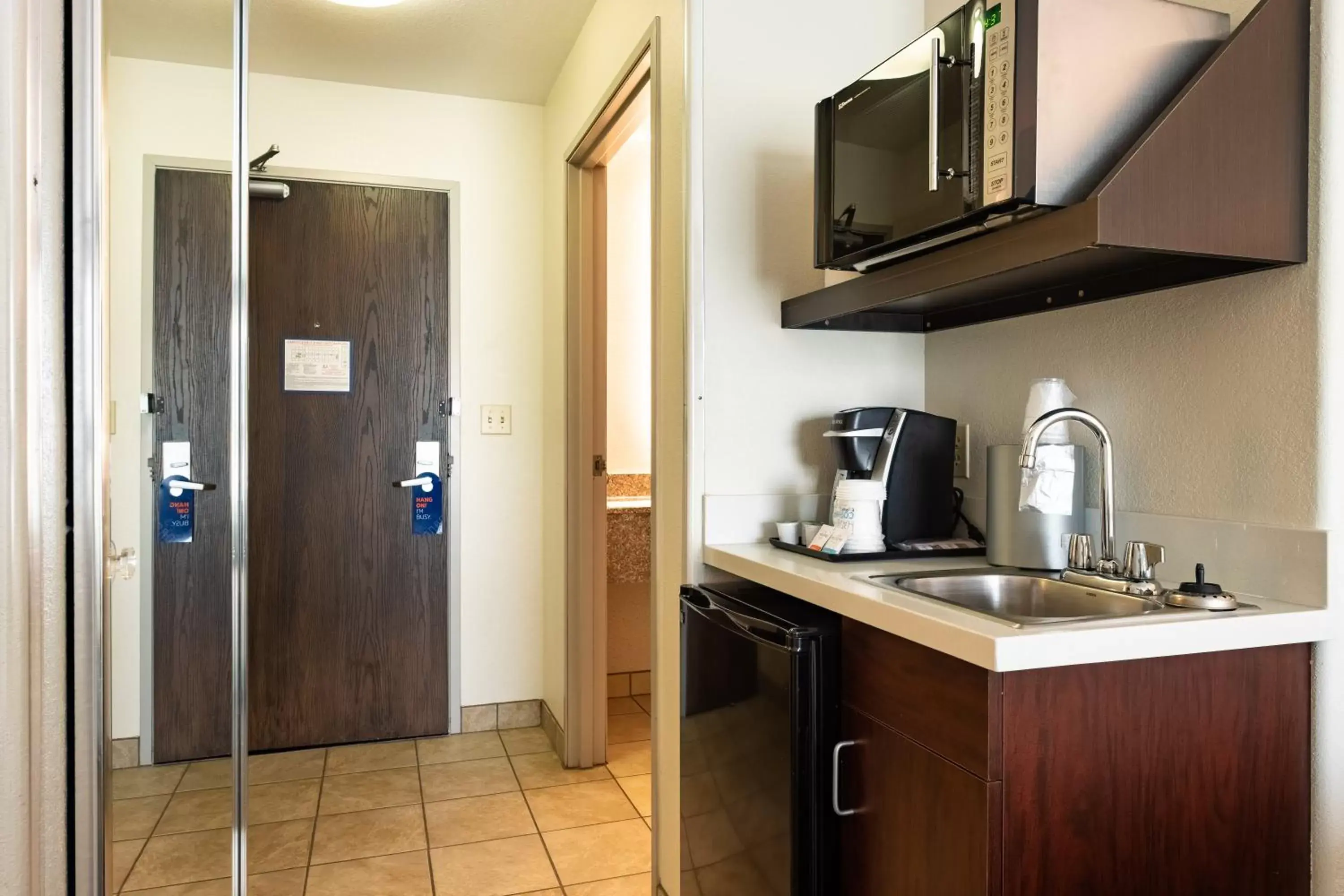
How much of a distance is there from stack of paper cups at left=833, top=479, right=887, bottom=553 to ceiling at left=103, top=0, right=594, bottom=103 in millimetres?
1838

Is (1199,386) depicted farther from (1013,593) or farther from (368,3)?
(368,3)

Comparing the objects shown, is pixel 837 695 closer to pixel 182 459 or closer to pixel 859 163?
pixel 859 163

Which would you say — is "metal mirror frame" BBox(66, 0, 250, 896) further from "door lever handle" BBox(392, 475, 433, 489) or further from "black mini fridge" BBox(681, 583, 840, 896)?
"door lever handle" BBox(392, 475, 433, 489)

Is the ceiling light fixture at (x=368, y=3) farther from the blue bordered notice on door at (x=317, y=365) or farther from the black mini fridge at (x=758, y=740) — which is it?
the black mini fridge at (x=758, y=740)

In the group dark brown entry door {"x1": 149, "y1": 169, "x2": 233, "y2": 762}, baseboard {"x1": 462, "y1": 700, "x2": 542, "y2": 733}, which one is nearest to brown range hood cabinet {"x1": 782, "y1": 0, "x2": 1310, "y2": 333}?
dark brown entry door {"x1": 149, "y1": 169, "x2": 233, "y2": 762}

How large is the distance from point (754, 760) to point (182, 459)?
1186 millimetres

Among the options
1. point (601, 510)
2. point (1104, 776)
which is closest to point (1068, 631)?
point (1104, 776)

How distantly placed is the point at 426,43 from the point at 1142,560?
2.70 m

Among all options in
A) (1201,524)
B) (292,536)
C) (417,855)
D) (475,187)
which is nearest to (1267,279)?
(1201,524)

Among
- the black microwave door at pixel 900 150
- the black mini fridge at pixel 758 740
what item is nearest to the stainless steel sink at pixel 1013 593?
the black mini fridge at pixel 758 740

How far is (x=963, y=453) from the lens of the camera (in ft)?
6.63

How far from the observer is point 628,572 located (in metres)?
3.44

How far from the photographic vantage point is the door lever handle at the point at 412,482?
3352 mm

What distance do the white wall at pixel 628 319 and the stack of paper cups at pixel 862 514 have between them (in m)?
2.27
